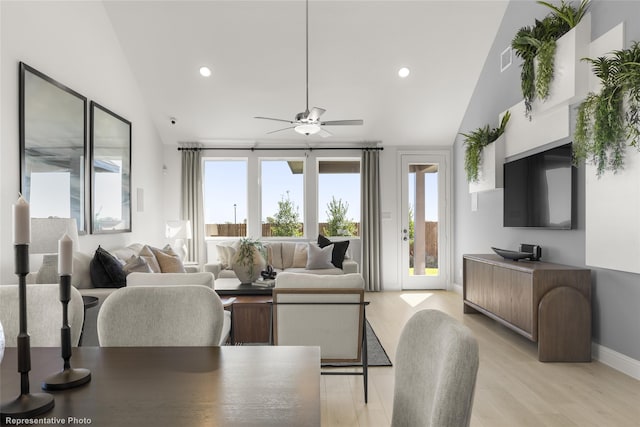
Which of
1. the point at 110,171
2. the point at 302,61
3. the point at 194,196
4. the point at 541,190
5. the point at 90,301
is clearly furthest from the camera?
the point at 194,196

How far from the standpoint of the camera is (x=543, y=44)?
12.9ft

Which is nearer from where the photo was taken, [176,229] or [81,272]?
[81,272]

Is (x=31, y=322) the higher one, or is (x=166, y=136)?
(x=166, y=136)

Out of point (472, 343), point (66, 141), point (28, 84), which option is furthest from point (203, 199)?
point (472, 343)

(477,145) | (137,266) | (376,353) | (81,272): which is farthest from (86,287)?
(477,145)

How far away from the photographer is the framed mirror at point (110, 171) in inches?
191

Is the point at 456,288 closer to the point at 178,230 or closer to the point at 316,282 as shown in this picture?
the point at 178,230

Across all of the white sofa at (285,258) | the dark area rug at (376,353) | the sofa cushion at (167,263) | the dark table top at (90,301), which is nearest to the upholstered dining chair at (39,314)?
the dark table top at (90,301)

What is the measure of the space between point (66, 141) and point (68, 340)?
12.3 feet

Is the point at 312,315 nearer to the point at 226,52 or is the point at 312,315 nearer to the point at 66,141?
the point at 66,141

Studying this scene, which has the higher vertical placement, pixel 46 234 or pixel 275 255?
pixel 46 234

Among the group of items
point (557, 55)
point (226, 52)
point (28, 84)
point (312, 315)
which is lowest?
point (312, 315)

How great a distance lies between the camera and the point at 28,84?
12.0ft

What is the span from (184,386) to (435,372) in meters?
0.65
